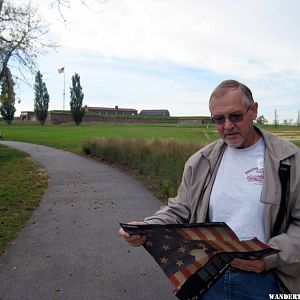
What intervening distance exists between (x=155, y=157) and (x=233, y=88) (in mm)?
12760

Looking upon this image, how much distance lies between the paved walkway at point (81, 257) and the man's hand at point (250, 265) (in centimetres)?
261

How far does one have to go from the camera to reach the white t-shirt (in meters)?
2.39

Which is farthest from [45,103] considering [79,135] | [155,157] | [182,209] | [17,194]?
[182,209]

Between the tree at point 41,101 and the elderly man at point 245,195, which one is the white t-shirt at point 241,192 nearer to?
the elderly man at point 245,195

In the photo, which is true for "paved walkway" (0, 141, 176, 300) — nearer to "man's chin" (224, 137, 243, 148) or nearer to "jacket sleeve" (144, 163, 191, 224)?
"jacket sleeve" (144, 163, 191, 224)

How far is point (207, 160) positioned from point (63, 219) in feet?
21.1

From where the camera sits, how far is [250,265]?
7.50 feet

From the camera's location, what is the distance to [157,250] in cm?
244

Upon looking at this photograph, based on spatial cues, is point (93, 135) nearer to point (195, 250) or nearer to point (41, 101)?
point (195, 250)

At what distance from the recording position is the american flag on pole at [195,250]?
7.26ft

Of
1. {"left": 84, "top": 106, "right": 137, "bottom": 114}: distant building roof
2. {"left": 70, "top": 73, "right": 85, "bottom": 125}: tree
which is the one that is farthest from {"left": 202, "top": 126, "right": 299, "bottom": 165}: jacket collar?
{"left": 84, "top": 106, "right": 137, "bottom": 114}: distant building roof

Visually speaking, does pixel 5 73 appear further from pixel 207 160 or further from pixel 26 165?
pixel 207 160

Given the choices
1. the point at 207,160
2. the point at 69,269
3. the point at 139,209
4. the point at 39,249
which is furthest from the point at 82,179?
the point at 207,160

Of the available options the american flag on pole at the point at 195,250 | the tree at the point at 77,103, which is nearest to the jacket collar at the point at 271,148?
the american flag on pole at the point at 195,250
